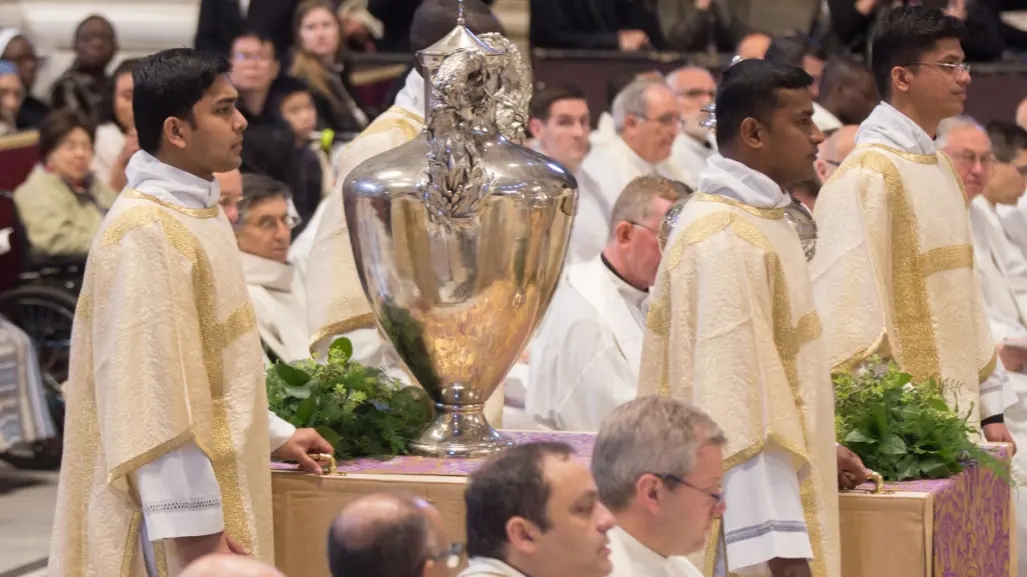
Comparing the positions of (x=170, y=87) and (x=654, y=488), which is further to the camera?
(x=170, y=87)

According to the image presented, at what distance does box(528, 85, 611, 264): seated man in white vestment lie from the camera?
8.60 m

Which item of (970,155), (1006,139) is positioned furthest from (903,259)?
(1006,139)

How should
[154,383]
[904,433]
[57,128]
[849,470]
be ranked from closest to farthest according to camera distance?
[154,383], [849,470], [904,433], [57,128]

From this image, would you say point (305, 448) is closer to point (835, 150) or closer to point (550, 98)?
point (835, 150)

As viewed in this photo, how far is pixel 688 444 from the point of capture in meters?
3.51

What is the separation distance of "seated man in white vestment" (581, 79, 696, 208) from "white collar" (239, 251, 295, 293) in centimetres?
202

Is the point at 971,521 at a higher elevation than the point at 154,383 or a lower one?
lower

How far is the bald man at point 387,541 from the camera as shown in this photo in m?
2.88

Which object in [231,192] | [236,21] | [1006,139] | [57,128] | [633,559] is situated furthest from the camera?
[236,21]

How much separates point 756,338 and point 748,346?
3 cm

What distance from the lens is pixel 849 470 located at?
14.9 ft

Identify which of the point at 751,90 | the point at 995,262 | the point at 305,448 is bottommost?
the point at 995,262

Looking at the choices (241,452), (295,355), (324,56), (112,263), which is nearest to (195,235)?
(112,263)

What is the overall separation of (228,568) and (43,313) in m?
6.09
